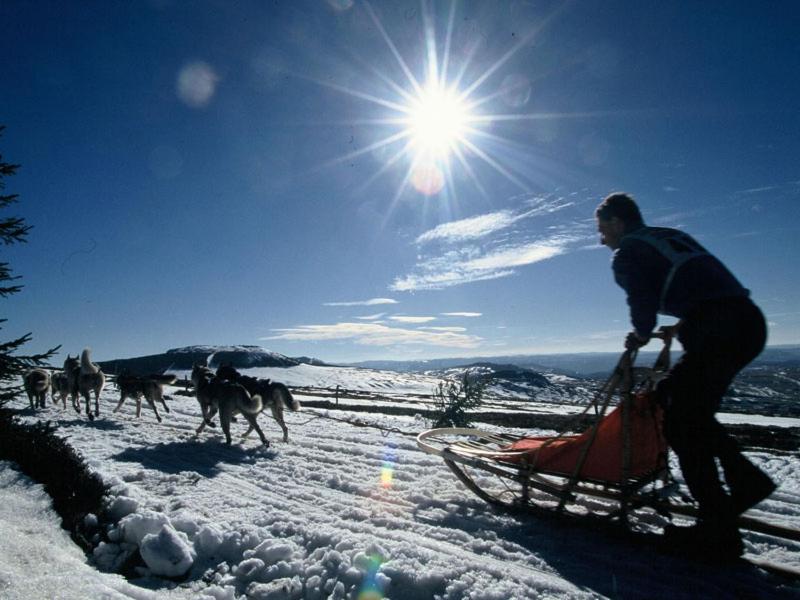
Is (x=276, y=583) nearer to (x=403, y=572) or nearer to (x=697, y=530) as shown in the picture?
(x=403, y=572)

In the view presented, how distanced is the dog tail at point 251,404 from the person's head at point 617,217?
7.22 metres

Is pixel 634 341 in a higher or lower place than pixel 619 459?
higher

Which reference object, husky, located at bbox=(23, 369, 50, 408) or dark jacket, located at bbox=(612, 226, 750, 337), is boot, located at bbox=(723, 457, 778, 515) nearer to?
dark jacket, located at bbox=(612, 226, 750, 337)

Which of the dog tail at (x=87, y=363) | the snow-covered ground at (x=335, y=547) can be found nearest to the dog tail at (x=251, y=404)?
the snow-covered ground at (x=335, y=547)

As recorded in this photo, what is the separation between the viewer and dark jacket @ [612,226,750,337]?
2.88m

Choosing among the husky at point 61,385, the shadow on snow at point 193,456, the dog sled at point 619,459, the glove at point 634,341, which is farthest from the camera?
the husky at point 61,385

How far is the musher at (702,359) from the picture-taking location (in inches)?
111

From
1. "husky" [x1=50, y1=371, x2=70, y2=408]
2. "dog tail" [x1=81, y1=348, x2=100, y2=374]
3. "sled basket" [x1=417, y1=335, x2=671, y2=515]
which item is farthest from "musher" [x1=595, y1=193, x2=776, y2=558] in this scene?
"husky" [x1=50, y1=371, x2=70, y2=408]

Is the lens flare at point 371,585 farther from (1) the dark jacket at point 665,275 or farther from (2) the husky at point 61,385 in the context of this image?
(2) the husky at point 61,385

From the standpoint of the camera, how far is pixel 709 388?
9.39 ft

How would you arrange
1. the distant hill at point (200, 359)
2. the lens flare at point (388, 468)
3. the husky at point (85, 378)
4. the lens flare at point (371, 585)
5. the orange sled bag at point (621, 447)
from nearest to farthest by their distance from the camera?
the lens flare at point (371, 585) → the orange sled bag at point (621, 447) → the lens flare at point (388, 468) → the husky at point (85, 378) → the distant hill at point (200, 359)

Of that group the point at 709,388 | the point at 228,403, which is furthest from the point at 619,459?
the point at 228,403

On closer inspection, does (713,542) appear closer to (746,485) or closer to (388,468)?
(746,485)

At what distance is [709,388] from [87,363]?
14219mm
